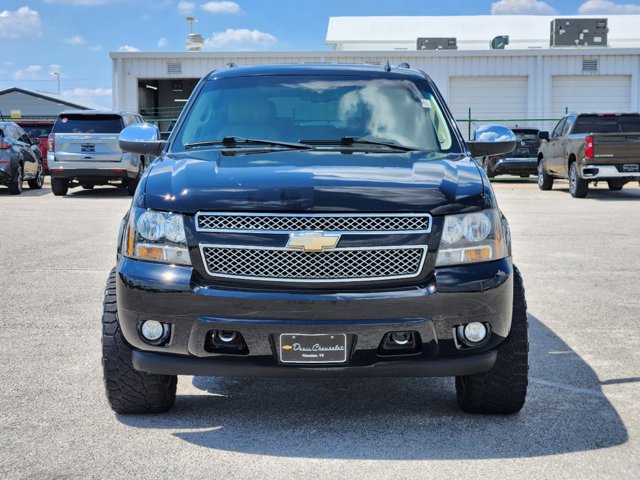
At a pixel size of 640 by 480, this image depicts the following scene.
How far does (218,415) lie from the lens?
4.59 meters

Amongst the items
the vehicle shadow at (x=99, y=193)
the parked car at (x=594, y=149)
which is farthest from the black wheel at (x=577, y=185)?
the vehicle shadow at (x=99, y=193)

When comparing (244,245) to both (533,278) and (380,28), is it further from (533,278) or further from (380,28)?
(380,28)

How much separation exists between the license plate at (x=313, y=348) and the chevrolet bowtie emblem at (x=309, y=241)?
0.37 meters

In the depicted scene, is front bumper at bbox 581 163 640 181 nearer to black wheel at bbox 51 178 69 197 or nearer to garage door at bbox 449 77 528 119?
black wheel at bbox 51 178 69 197

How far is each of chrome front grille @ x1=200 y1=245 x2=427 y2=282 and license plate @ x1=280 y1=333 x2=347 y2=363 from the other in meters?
0.25

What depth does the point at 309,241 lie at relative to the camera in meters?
3.99

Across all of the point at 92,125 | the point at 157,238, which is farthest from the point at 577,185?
the point at 157,238

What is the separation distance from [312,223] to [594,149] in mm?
16533

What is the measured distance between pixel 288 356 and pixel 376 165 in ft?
3.52

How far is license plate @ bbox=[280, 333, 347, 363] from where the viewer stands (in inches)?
158

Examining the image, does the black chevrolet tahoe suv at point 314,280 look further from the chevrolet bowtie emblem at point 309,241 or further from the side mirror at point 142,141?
the side mirror at point 142,141

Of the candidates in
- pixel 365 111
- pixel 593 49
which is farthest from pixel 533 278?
pixel 593 49

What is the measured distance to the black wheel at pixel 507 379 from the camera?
4367 millimetres

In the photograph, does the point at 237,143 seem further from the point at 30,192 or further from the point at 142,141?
the point at 30,192
